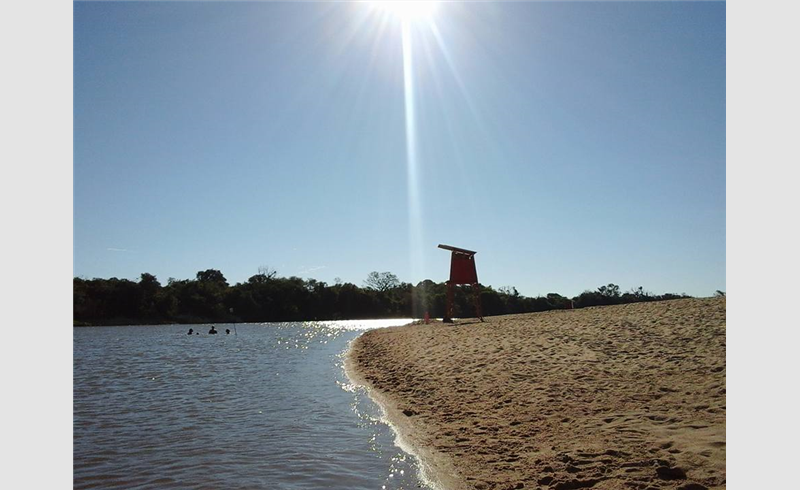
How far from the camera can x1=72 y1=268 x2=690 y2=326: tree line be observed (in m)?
82.8

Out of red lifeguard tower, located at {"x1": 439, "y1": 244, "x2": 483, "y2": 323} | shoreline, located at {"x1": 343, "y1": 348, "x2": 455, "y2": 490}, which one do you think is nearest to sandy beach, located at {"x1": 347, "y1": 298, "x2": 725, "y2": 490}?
shoreline, located at {"x1": 343, "y1": 348, "x2": 455, "y2": 490}

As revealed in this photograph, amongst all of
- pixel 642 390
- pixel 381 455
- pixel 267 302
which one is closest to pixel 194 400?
pixel 381 455

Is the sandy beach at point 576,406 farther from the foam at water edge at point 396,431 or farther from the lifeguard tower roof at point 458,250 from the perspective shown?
the lifeguard tower roof at point 458,250

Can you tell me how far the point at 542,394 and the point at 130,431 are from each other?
30.6 feet

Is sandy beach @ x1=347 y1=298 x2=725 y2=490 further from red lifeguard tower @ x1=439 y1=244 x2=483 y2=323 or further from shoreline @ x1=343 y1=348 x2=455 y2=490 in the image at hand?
red lifeguard tower @ x1=439 y1=244 x2=483 y2=323

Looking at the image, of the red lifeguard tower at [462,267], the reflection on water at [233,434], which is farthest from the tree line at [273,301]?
the reflection on water at [233,434]

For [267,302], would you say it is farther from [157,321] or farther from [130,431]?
[130,431]

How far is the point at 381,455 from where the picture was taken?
26.8ft

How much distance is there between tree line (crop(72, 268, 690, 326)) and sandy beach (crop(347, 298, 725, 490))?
218 feet

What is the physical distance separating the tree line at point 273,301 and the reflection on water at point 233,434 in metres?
65.7

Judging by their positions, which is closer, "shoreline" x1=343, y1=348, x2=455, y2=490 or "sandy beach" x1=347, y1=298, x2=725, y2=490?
"sandy beach" x1=347, y1=298, x2=725, y2=490

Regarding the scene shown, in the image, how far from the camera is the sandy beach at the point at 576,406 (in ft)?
19.9

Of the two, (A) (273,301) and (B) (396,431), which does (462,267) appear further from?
(A) (273,301)

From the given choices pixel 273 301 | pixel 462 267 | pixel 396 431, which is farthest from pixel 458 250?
pixel 273 301
